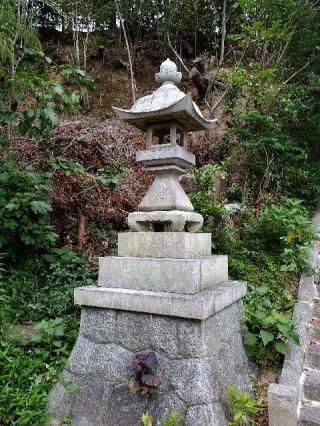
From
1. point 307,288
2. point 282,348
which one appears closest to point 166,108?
point 282,348

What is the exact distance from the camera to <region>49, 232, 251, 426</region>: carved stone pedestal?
2.61 meters

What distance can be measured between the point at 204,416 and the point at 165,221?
1538 millimetres

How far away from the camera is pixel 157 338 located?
277cm

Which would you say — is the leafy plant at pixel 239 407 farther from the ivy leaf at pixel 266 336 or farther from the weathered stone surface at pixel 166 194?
the weathered stone surface at pixel 166 194

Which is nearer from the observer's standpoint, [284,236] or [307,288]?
[307,288]

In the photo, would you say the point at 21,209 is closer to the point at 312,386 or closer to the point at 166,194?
the point at 166,194

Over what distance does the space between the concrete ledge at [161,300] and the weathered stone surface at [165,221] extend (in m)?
0.59

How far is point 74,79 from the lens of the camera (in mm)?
4375

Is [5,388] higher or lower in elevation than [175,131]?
lower

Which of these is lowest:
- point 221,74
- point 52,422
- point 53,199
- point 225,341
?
point 52,422

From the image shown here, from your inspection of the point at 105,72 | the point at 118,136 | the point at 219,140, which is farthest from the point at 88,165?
the point at 105,72

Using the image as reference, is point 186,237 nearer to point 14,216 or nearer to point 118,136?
point 14,216

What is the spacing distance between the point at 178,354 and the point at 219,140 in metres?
6.78

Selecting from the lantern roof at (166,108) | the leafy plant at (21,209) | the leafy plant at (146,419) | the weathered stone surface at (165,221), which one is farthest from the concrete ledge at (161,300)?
the leafy plant at (21,209)
